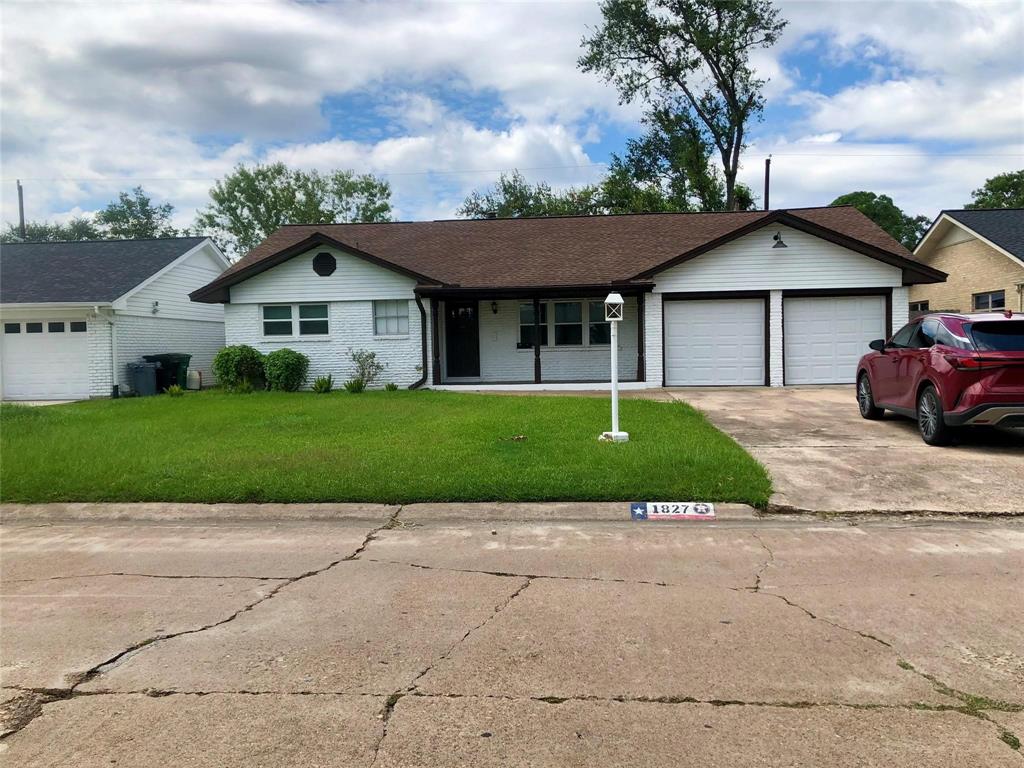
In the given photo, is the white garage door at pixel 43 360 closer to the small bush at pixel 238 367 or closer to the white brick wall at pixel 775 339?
the small bush at pixel 238 367

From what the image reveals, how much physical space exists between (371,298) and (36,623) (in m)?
15.3

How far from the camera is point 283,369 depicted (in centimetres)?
1864

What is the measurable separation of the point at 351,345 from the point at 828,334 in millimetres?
12468

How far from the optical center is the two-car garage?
1838 centimetres

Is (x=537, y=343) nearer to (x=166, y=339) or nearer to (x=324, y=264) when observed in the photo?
(x=324, y=264)

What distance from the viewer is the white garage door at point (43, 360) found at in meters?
20.2

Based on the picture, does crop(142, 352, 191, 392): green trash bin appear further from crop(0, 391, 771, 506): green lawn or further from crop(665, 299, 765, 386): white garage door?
crop(665, 299, 765, 386): white garage door

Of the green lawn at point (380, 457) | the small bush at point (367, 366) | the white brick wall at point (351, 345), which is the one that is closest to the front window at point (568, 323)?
the white brick wall at point (351, 345)

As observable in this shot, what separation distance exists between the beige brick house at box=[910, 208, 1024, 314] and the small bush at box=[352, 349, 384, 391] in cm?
1767

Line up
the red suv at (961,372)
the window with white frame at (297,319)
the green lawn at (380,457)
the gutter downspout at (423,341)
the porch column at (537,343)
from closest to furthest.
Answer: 1. the green lawn at (380,457)
2. the red suv at (961,372)
3. the porch column at (537,343)
4. the gutter downspout at (423,341)
5. the window with white frame at (297,319)

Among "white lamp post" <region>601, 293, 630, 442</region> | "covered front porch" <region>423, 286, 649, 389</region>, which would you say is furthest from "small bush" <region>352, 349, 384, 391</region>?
"white lamp post" <region>601, 293, 630, 442</region>

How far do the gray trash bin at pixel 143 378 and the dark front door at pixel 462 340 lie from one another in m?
8.27

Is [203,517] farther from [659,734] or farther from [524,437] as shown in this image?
[659,734]

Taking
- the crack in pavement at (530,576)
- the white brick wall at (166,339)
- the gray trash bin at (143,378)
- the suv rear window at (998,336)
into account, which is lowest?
the crack in pavement at (530,576)
